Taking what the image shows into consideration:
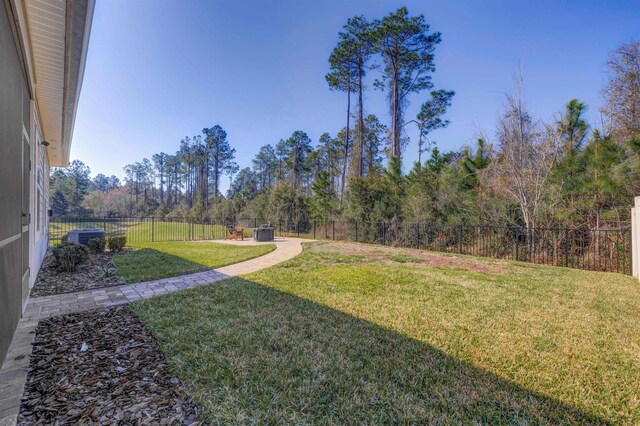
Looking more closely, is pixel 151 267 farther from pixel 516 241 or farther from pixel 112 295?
pixel 516 241

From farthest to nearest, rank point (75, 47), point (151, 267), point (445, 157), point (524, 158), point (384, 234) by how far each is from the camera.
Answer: point (445, 157) < point (384, 234) < point (524, 158) < point (151, 267) < point (75, 47)

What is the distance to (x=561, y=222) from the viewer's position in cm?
834

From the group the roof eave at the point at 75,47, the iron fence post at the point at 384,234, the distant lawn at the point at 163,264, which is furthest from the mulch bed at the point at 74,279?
the iron fence post at the point at 384,234

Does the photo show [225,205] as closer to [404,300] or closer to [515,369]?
[404,300]

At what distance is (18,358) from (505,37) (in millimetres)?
12961

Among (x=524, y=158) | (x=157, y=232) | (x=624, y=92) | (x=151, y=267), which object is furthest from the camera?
(x=157, y=232)

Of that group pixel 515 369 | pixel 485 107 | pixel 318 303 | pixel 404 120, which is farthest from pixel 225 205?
pixel 515 369

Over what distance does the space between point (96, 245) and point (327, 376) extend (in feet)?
29.8

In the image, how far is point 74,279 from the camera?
5.23 m

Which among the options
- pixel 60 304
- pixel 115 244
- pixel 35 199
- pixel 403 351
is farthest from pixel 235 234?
pixel 403 351

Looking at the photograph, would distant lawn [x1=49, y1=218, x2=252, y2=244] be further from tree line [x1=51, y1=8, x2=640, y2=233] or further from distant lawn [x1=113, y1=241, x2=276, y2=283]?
distant lawn [x1=113, y1=241, x2=276, y2=283]

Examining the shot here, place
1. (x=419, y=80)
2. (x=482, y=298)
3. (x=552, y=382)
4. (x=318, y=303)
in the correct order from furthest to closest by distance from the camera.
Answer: (x=419, y=80)
(x=482, y=298)
(x=318, y=303)
(x=552, y=382)

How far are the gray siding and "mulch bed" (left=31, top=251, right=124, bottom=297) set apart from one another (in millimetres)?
1862

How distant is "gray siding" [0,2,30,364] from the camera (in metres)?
2.14
